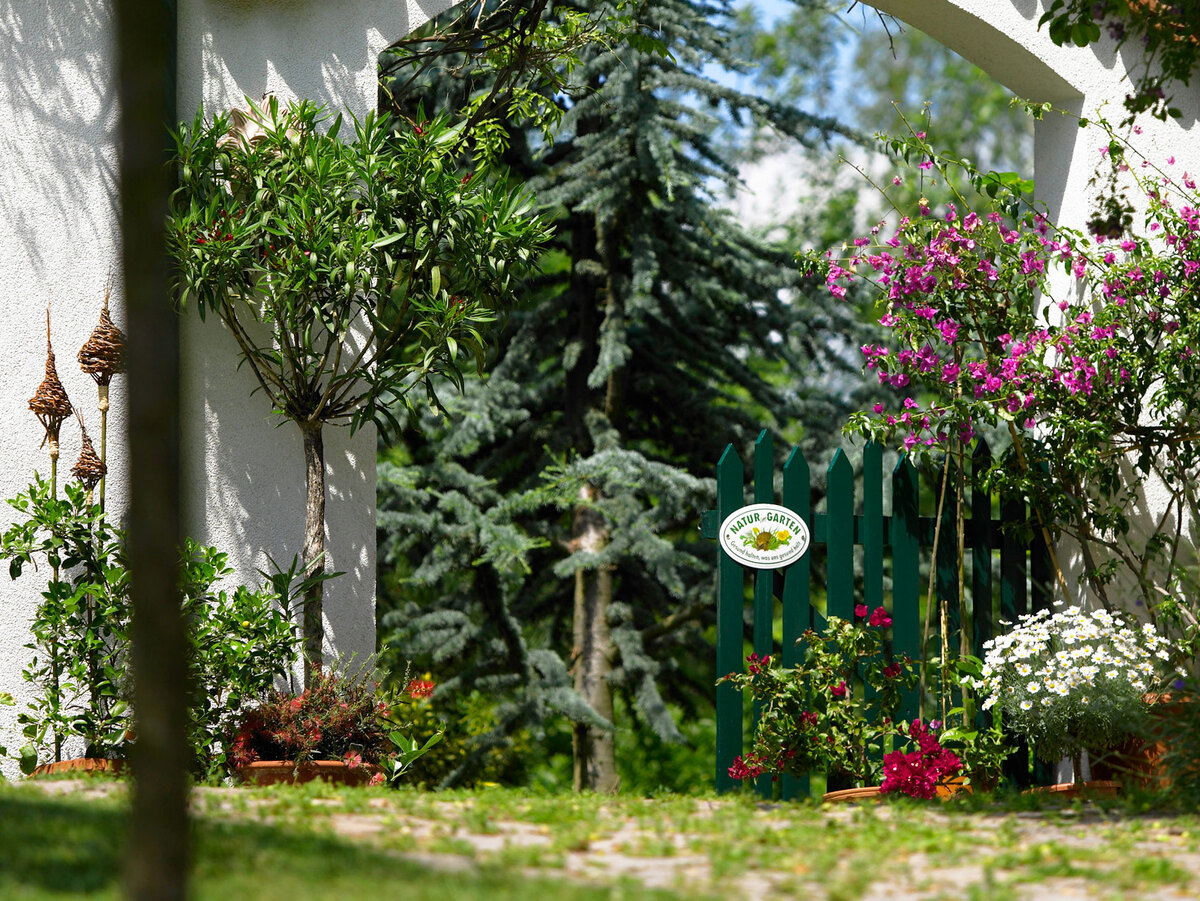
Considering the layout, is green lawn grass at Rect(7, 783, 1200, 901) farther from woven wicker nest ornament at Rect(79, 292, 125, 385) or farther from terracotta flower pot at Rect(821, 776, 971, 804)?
woven wicker nest ornament at Rect(79, 292, 125, 385)

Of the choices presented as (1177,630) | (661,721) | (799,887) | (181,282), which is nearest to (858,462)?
(661,721)

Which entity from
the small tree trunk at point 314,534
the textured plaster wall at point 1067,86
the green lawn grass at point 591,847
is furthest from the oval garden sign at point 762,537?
the small tree trunk at point 314,534

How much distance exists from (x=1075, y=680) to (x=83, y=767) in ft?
12.4

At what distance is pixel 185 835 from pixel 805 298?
26.9 ft

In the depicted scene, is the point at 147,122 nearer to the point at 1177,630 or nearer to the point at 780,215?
the point at 1177,630

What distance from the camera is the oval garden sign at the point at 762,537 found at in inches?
197

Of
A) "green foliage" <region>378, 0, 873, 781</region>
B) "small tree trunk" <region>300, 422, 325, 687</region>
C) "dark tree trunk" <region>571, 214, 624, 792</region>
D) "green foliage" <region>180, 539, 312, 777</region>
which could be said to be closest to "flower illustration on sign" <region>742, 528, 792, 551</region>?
"small tree trunk" <region>300, 422, 325, 687</region>

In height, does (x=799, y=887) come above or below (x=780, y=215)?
below

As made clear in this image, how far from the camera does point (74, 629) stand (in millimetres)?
4469

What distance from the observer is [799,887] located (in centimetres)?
262

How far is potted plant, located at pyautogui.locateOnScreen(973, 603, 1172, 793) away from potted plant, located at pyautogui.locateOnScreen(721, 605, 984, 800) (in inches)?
13.7

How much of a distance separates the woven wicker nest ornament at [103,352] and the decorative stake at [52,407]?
123 millimetres

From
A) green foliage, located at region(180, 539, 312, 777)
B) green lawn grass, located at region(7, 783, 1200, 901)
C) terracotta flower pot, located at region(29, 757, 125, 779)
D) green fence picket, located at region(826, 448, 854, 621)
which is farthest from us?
green fence picket, located at region(826, 448, 854, 621)

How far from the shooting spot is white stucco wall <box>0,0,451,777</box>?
4.78 m
